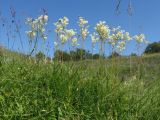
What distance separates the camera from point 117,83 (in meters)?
7.08

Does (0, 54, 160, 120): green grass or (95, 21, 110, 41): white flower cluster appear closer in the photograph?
(0, 54, 160, 120): green grass

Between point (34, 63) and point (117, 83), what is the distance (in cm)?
129

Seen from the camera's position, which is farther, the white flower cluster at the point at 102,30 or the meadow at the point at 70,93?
the white flower cluster at the point at 102,30

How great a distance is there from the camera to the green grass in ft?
19.9

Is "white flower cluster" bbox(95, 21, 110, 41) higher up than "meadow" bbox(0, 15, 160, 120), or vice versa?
"white flower cluster" bbox(95, 21, 110, 41)

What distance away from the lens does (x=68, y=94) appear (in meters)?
6.41

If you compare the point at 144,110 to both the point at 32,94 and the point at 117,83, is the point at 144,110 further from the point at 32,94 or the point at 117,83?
the point at 32,94

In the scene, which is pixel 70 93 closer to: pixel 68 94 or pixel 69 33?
pixel 68 94

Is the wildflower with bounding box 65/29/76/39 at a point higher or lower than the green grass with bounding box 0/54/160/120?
higher

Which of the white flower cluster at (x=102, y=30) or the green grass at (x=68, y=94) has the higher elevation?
the white flower cluster at (x=102, y=30)

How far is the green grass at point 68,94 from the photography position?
6074mm

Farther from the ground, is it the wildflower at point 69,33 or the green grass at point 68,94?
the wildflower at point 69,33

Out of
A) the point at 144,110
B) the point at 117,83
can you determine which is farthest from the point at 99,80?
the point at 144,110

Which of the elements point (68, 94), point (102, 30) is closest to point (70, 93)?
point (68, 94)
